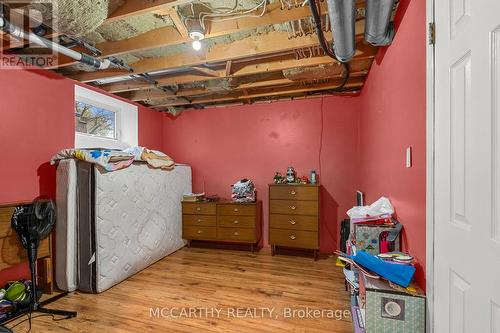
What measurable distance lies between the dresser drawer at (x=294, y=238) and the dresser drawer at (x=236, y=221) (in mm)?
329

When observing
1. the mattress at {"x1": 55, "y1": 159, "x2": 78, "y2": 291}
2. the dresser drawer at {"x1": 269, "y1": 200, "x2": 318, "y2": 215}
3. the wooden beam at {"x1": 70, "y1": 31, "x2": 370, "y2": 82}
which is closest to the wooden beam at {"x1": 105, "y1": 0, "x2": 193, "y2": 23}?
the wooden beam at {"x1": 70, "y1": 31, "x2": 370, "y2": 82}

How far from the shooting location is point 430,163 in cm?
122

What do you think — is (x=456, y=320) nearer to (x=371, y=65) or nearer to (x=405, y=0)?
(x=405, y=0)

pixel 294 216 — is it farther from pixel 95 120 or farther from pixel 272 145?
pixel 95 120

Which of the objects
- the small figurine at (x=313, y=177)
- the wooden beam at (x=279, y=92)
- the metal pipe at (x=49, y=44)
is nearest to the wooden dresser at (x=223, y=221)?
the small figurine at (x=313, y=177)

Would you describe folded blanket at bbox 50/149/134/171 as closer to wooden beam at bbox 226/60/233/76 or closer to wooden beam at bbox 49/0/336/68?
wooden beam at bbox 49/0/336/68

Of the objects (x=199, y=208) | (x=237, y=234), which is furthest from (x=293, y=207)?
(x=199, y=208)

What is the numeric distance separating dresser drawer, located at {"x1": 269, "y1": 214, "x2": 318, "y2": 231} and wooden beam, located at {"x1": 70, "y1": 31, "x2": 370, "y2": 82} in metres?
2.10

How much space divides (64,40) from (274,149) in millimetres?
2844

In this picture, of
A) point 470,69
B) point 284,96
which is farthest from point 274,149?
point 470,69

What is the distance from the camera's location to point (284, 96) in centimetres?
390

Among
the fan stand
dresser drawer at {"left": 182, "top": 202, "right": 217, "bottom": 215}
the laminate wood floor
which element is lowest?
the laminate wood floor

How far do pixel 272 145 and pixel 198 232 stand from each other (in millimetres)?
1819

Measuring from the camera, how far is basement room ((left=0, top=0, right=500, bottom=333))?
1.08 metres
